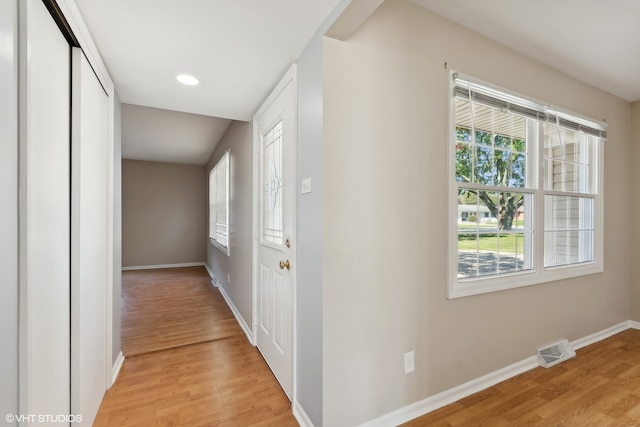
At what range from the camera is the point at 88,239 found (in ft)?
5.15

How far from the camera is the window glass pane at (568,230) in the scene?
8.22 feet

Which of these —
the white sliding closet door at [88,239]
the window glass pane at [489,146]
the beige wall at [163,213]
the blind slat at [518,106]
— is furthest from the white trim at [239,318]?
the beige wall at [163,213]

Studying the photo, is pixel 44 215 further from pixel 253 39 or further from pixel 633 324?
pixel 633 324

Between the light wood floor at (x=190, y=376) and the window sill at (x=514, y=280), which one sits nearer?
the light wood floor at (x=190, y=376)

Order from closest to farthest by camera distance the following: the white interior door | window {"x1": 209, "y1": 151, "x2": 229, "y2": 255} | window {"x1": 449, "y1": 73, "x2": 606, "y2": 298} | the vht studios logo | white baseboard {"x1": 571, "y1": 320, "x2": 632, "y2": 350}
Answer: the vht studios logo, the white interior door, window {"x1": 449, "y1": 73, "x2": 606, "y2": 298}, white baseboard {"x1": 571, "y1": 320, "x2": 632, "y2": 350}, window {"x1": 209, "y1": 151, "x2": 229, "y2": 255}

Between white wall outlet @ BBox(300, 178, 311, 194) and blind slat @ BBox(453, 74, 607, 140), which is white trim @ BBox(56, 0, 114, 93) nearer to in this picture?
white wall outlet @ BBox(300, 178, 311, 194)

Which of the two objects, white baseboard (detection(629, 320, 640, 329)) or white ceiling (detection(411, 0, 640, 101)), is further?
white baseboard (detection(629, 320, 640, 329))

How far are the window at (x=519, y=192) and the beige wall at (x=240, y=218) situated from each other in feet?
→ 6.14

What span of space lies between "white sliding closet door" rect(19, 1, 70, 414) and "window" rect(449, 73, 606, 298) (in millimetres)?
2051

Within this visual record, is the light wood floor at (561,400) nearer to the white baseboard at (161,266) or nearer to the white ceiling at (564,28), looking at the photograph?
the white ceiling at (564,28)

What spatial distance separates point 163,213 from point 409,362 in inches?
268

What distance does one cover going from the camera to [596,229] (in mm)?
2795

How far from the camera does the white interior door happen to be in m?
1.82

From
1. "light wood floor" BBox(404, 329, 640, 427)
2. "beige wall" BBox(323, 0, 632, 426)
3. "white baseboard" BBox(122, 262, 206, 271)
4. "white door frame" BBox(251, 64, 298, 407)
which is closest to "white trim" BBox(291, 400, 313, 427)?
"white door frame" BBox(251, 64, 298, 407)
